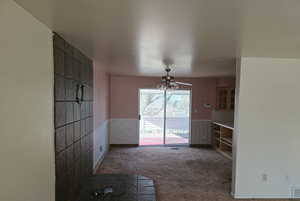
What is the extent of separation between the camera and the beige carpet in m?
3.17

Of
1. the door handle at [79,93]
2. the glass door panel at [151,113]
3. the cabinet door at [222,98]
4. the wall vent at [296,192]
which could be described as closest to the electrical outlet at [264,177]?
the wall vent at [296,192]

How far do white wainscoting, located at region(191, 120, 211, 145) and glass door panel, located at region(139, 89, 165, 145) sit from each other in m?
1.07

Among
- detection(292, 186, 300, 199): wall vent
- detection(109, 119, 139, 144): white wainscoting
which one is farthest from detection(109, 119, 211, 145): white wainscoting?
detection(292, 186, 300, 199): wall vent

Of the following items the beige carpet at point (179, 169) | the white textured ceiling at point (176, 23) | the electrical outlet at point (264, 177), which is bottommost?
the beige carpet at point (179, 169)

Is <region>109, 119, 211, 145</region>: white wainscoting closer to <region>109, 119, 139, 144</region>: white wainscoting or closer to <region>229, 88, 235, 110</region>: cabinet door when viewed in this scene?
<region>109, 119, 139, 144</region>: white wainscoting

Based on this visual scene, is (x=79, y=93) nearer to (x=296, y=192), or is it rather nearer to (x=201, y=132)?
(x=296, y=192)

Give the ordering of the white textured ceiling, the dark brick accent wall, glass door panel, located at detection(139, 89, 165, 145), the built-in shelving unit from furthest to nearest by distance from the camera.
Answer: glass door panel, located at detection(139, 89, 165, 145)
the built-in shelving unit
the dark brick accent wall
the white textured ceiling

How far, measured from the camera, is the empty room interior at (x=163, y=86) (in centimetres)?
130

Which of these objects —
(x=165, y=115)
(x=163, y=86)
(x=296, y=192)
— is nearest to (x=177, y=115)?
(x=165, y=115)

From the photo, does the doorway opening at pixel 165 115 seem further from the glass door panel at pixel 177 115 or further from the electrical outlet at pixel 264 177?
the electrical outlet at pixel 264 177

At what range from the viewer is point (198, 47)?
233 cm

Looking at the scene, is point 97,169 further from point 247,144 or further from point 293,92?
point 293,92

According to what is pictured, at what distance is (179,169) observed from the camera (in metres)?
4.20

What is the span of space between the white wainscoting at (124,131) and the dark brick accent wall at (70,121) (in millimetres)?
2816
